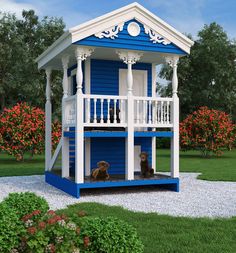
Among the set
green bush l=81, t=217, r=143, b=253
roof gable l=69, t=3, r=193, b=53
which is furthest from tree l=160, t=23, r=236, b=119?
green bush l=81, t=217, r=143, b=253

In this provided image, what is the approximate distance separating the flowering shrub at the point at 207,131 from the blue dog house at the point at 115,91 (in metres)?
12.3

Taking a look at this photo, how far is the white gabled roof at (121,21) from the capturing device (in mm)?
9852

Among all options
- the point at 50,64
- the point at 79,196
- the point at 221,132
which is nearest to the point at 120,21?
the point at 50,64

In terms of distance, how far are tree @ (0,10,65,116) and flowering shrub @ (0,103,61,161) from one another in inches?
351

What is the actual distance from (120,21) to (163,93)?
28562 millimetres

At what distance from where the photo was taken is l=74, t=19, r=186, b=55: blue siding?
10055mm

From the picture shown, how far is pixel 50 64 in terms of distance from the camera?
43.4 feet

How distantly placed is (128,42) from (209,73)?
1175 inches

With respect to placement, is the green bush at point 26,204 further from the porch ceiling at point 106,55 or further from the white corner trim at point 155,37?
the white corner trim at point 155,37

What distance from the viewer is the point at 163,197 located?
9836 millimetres

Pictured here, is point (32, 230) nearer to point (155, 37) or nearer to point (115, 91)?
point (155, 37)

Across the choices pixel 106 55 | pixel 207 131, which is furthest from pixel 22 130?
pixel 207 131

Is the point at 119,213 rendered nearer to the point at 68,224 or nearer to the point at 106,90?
the point at 68,224

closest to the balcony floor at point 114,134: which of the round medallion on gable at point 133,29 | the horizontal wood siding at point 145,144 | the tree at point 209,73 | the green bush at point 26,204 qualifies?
the horizontal wood siding at point 145,144
